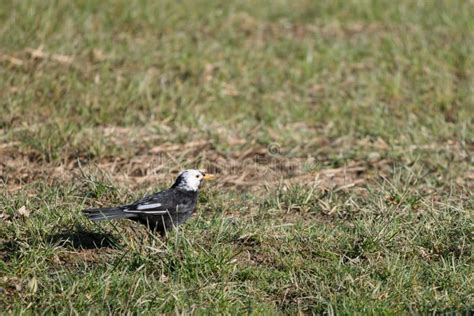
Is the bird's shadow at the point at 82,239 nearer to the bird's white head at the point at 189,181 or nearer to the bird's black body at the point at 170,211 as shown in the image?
the bird's black body at the point at 170,211

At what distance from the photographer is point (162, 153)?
7984 millimetres

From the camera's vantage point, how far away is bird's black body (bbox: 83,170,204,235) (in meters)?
5.64

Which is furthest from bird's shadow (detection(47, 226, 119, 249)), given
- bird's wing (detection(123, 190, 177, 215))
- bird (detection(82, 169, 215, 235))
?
bird's wing (detection(123, 190, 177, 215))

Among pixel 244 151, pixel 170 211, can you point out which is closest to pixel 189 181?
pixel 170 211

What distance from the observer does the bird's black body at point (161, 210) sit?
5.64 metres

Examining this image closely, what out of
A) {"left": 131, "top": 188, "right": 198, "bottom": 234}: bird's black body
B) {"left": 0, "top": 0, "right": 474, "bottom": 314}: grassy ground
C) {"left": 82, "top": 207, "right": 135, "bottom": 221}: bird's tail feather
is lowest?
Result: {"left": 0, "top": 0, "right": 474, "bottom": 314}: grassy ground

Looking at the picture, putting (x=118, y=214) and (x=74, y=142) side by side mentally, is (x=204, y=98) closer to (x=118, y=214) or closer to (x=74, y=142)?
(x=74, y=142)

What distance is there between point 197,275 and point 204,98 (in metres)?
3.92

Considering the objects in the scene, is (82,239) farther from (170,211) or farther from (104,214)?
(170,211)

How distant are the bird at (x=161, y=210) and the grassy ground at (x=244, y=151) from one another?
13cm

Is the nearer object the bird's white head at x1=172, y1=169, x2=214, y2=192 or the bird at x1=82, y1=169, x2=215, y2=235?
the bird at x1=82, y1=169, x2=215, y2=235

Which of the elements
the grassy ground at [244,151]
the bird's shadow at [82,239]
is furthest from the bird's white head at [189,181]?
the bird's shadow at [82,239]

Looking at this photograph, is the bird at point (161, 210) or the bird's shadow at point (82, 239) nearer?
the bird at point (161, 210)

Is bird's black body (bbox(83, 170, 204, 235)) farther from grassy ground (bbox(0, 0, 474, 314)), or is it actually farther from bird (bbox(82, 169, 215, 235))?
grassy ground (bbox(0, 0, 474, 314))
